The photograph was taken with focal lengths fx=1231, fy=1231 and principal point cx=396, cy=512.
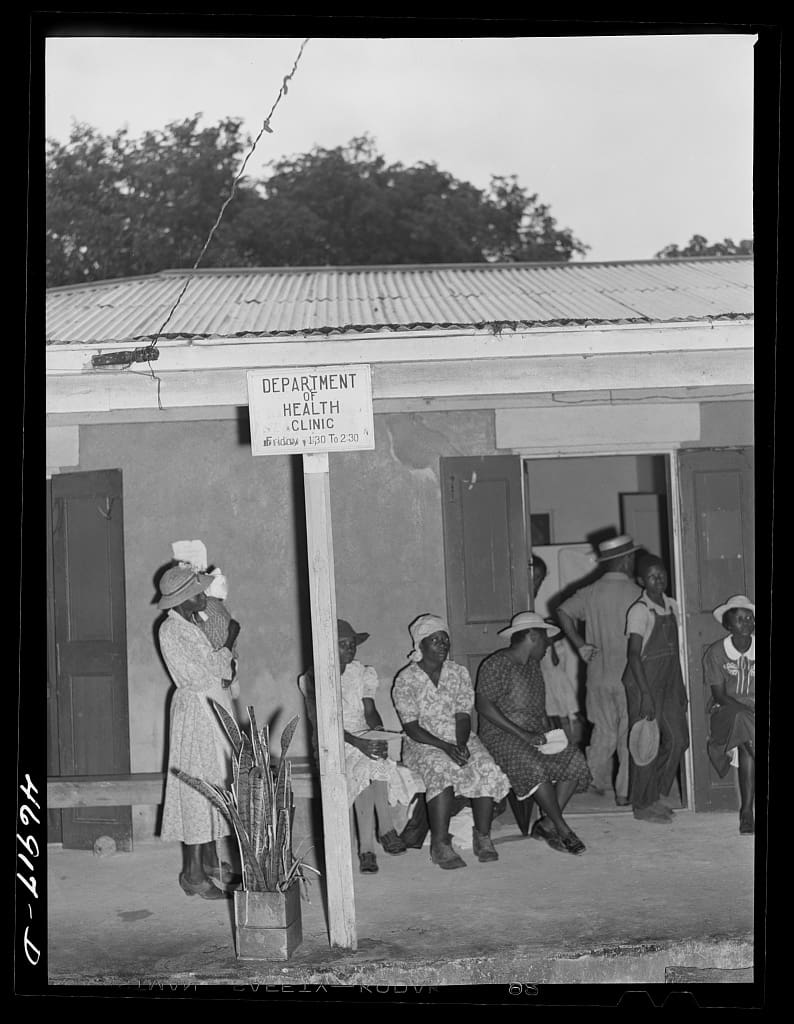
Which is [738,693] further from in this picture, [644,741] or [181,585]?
[181,585]

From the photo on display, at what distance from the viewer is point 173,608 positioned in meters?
6.37

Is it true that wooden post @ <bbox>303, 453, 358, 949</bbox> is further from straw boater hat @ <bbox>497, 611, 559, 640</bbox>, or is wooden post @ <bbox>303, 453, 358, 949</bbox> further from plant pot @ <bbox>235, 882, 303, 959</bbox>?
straw boater hat @ <bbox>497, 611, 559, 640</bbox>

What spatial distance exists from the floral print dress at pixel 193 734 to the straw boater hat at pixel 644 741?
7.94 feet

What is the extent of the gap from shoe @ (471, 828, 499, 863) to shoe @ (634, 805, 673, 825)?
3.65 ft

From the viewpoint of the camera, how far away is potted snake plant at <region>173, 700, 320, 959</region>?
16.9 feet

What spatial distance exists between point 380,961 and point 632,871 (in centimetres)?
165

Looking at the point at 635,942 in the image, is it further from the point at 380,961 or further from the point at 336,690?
the point at 336,690

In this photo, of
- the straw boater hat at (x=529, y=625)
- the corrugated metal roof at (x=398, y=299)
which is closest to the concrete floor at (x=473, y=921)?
the straw boater hat at (x=529, y=625)

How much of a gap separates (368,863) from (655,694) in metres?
2.00

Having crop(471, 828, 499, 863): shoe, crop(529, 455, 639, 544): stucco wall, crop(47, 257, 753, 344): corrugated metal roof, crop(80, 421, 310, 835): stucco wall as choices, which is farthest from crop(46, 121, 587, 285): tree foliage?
crop(471, 828, 499, 863): shoe

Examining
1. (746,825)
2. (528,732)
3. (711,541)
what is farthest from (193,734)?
(711,541)

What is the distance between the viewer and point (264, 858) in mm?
5242

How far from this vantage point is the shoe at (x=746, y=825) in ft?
22.3
